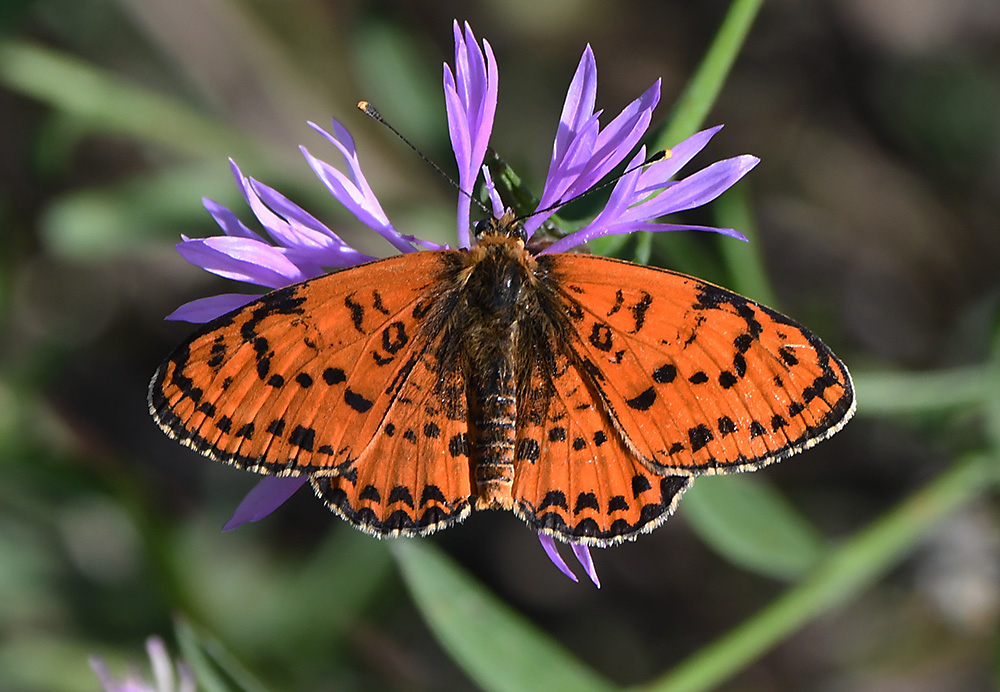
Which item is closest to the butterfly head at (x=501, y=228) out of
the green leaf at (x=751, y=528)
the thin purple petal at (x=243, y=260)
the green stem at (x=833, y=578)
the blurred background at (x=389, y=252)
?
the thin purple petal at (x=243, y=260)

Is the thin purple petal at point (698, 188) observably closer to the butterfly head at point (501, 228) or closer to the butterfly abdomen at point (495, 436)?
the butterfly head at point (501, 228)

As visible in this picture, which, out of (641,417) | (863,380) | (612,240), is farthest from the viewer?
(863,380)

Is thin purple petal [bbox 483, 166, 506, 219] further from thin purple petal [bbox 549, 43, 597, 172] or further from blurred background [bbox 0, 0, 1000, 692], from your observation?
blurred background [bbox 0, 0, 1000, 692]

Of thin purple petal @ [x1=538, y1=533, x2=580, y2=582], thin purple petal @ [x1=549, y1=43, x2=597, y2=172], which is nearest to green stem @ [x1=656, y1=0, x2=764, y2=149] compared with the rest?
thin purple petal @ [x1=549, y1=43, x2=597, y2=172]

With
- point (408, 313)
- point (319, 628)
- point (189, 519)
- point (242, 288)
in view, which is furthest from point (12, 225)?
point (408, 313)

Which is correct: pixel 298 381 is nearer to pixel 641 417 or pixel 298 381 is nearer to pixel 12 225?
pixel 641 417

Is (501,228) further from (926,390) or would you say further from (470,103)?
(926,390)

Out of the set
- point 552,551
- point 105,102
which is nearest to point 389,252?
point 105,102
